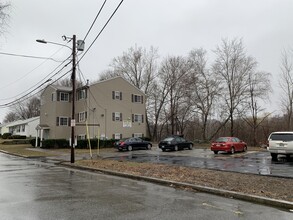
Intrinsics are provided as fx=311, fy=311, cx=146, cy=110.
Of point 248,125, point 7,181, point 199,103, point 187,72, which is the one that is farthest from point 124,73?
point 7,181

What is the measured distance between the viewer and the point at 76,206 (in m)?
7.58

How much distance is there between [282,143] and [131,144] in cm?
1912

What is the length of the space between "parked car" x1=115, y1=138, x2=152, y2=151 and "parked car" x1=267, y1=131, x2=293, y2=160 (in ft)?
59.7

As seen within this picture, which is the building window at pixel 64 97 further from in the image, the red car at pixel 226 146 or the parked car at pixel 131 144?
the red car at pixel 226 146

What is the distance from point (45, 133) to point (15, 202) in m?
41.8

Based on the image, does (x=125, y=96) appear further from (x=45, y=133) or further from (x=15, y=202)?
(x=15, y=202)

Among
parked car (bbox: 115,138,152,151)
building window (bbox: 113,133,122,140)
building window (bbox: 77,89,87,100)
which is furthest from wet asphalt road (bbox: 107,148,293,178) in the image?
building window (bbox: 77,89,87,100)

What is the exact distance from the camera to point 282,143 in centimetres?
1953

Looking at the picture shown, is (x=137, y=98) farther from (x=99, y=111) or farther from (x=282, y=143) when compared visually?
(x=282, y=143)

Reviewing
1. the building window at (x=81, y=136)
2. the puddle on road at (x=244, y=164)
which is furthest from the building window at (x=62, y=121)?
the puddle on road at (x=244, y=164)

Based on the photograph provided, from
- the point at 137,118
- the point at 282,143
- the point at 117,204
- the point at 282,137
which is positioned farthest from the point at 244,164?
the point at 137,118

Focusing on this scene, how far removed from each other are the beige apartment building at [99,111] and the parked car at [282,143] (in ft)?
82.9

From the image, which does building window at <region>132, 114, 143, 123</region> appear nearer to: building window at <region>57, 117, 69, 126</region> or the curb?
building window at <region>57, 117, 69, 126</region>

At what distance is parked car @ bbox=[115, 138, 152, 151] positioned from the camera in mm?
34938
